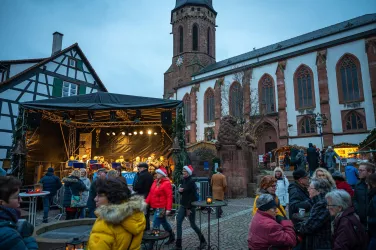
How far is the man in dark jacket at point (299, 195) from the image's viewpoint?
10.9ft

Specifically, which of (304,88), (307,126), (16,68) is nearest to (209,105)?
(304,88)

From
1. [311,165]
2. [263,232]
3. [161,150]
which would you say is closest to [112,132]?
[161,150]

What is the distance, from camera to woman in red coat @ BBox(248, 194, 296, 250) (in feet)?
7.85

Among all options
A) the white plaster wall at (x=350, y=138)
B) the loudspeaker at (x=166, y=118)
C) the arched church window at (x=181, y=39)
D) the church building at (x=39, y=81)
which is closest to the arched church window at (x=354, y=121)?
the white plaster wall at (x=350, y=138)

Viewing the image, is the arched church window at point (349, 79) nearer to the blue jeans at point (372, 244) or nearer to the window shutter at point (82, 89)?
the window shutter at point (82, 89)

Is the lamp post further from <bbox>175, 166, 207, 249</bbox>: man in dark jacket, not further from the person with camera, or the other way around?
the person with camera

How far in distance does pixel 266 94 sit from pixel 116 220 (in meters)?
31.5

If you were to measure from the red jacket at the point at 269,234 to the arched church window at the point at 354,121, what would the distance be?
2666 centimetres

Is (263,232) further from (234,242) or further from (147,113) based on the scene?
(147,113)

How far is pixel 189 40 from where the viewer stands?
1665 inches

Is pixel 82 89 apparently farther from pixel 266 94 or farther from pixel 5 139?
pixel 266 94

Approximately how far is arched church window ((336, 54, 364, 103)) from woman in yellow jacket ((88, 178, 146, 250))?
1126 inches

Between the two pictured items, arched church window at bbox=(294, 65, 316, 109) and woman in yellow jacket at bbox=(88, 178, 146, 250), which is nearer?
woman in yellow jacket at bbox=(88, 178, 146, 250)

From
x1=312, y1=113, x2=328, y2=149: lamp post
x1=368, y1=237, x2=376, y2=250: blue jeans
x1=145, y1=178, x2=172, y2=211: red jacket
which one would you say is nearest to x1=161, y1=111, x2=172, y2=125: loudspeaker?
x1=145, y1=178, x2=172, y2=211: red jacket
